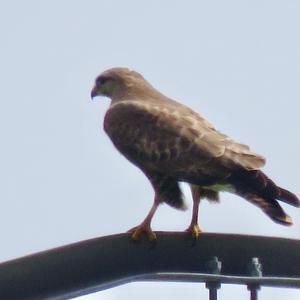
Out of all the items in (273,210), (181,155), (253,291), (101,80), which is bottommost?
(253,291)

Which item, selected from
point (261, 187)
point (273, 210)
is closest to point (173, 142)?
point (261, 187)

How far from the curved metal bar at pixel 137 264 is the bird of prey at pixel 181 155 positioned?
2.14 metres

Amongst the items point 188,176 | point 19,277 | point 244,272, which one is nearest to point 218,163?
point 188,176

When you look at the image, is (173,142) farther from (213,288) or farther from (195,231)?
(213,288)

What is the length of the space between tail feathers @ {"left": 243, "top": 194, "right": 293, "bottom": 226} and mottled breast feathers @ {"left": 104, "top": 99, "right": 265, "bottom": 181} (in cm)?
44

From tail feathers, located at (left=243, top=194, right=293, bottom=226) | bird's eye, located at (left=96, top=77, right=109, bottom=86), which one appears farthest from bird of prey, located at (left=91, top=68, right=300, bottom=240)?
bird's eye, located at (left=96, top=77, right=109, bottom=86)

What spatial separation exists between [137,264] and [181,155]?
3.35 m

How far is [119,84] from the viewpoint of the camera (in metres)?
8.47

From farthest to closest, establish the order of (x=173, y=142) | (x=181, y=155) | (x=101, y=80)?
(x=101, y=80) → (x=173, y=142) → (x=181, y=155)

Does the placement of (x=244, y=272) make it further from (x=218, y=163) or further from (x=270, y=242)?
(x=218, y=163)

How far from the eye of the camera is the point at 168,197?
6906 mm

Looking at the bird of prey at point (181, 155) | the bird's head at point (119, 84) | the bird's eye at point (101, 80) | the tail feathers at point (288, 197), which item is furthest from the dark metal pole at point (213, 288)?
the bird's eye at point (101, 80)

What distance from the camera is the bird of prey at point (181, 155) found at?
6.18 m

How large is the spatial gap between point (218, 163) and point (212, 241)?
301cm
